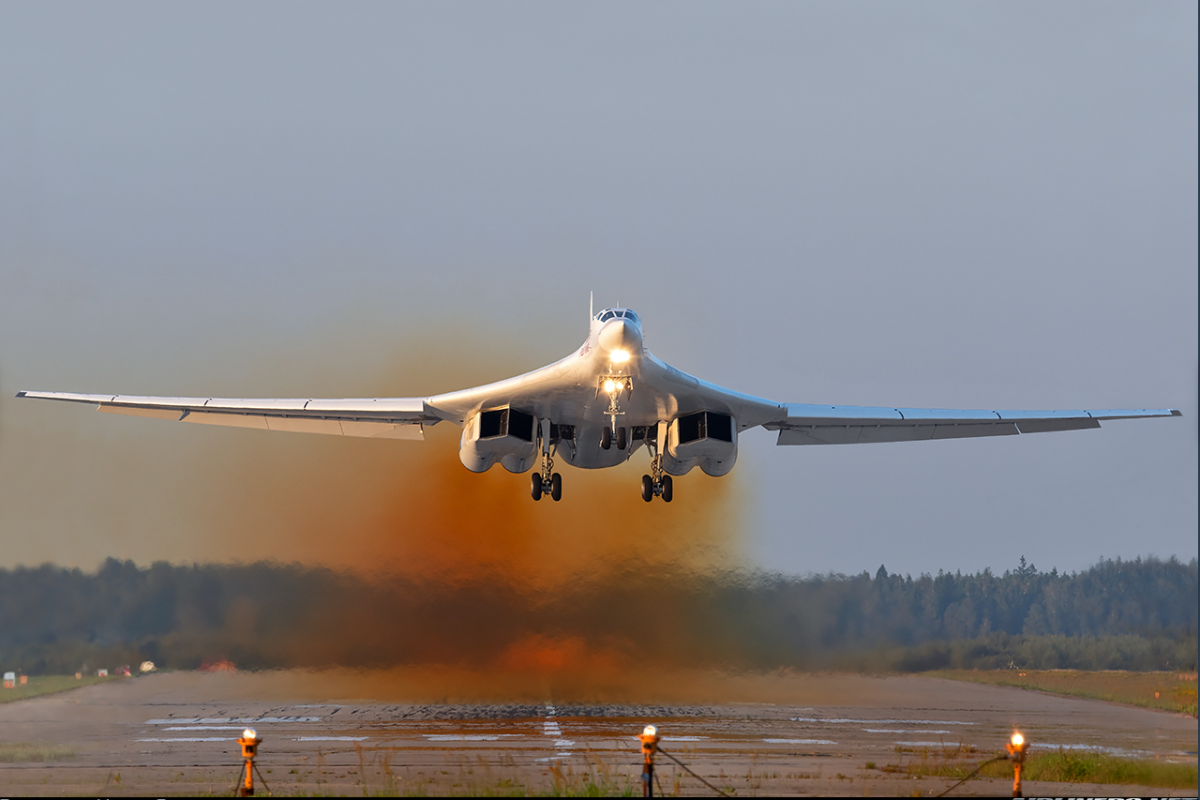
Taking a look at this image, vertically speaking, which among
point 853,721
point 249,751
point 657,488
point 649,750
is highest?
point 657,488

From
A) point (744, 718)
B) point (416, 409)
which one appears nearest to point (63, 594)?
point (416, 409)

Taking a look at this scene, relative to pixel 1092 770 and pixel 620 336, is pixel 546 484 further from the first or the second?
pixel 1092 770

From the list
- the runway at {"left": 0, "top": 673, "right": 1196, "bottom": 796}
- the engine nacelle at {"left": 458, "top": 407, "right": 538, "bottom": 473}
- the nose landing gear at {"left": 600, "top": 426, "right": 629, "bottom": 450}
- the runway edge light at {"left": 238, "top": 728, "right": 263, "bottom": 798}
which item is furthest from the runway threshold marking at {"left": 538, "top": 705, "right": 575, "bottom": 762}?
the nose landing gear at {"left": 600, "top": 426, "right": 629, "bottom": 450}

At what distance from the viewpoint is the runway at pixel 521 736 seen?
51.6ft

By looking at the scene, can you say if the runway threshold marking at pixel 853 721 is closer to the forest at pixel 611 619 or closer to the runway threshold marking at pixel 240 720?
the forest at pixel 611 619

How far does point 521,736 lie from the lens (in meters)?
20.6

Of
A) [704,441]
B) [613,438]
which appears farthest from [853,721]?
[613,438]

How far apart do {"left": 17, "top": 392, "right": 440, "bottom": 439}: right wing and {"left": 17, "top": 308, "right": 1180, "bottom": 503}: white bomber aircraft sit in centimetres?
3

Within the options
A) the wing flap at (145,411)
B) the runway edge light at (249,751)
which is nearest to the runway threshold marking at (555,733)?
the runway edge light at (249,751)

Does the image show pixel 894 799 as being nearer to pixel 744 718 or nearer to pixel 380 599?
pixel 744 718

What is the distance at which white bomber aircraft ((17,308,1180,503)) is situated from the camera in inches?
758

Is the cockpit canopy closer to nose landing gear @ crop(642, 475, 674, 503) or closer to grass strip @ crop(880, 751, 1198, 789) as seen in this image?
nose landing gear @ crop(642, 475, 674, 503)

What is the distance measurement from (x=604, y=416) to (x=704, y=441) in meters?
2.41

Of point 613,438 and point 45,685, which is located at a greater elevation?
point 613,438
